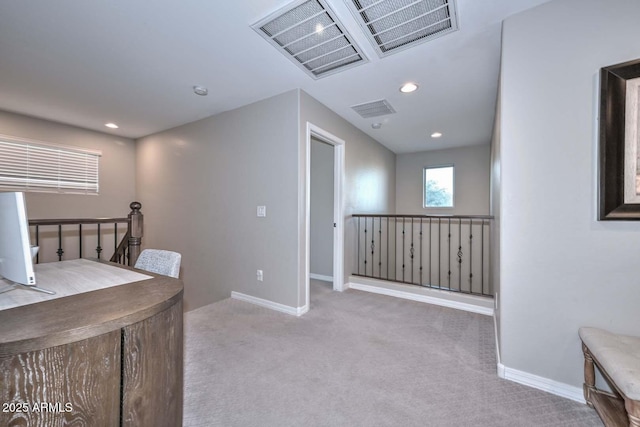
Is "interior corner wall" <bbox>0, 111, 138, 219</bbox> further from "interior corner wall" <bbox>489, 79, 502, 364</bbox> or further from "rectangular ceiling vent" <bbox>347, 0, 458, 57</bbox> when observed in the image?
"interior corner wall" <bbox>489, 79, 502, 364</bbox>

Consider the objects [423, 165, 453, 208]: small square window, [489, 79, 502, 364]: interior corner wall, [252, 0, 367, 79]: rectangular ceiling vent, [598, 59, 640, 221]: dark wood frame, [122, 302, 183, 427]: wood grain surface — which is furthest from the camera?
[423, 165, 453, 208]: small square window

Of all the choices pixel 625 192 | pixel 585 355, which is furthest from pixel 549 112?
pixel 585 355

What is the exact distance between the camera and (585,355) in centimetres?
153

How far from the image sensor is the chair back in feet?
5.49

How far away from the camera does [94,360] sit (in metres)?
0.82

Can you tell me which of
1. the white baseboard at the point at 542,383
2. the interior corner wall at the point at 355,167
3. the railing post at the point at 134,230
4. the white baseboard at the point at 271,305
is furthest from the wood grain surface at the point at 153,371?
the railing post at the point at 134,230

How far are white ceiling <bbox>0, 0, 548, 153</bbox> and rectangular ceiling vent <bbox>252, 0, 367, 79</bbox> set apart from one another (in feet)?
0.24

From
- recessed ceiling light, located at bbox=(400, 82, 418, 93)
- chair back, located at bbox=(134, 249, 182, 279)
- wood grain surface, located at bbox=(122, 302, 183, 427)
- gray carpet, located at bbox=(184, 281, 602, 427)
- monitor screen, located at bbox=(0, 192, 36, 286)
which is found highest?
recessed ceiling light, located at bbox=(400, 82, 418, 93)

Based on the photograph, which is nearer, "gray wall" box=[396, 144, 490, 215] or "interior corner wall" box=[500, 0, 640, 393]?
"interior corner wall" box=[500, 0, 640, 393]


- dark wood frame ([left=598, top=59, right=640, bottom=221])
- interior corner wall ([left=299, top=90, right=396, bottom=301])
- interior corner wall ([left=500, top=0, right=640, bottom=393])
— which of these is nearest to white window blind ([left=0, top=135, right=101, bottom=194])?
interior corner wall ([left=299, top=90, right=396, bottom=301])

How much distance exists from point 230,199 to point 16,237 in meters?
2.49

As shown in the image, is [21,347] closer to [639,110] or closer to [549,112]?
[549,112]

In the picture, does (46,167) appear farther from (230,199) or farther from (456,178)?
(456,178)

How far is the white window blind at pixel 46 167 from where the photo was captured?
3468mm
